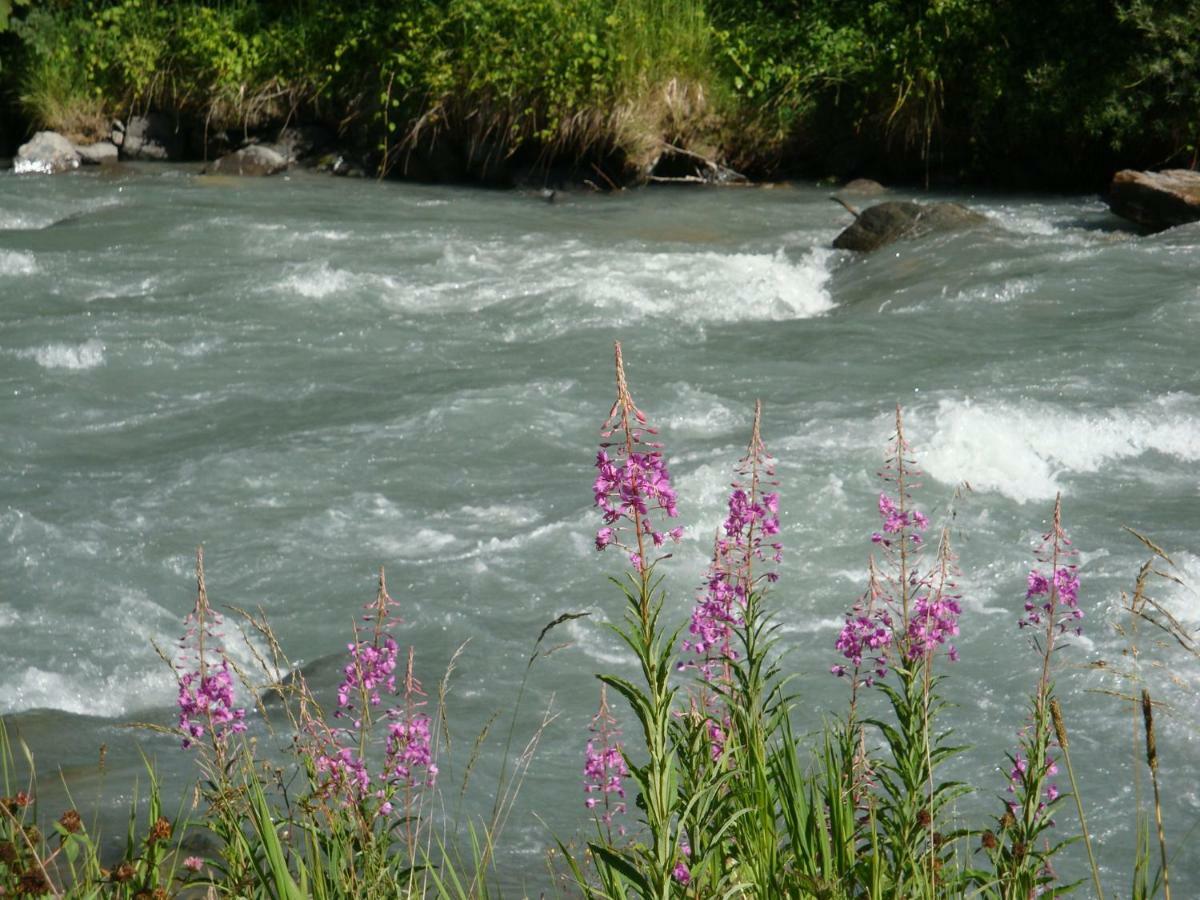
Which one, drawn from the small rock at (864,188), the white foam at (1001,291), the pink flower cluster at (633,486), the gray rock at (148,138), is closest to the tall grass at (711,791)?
the pink flower cluster at (633,486)

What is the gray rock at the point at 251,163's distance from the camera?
17234mm

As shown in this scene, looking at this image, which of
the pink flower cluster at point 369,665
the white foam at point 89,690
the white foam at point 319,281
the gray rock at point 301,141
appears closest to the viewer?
the pink flower cluster at point 369,665

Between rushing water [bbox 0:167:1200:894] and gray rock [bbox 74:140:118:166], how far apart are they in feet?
17.0

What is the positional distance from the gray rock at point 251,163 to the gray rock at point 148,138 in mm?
1356

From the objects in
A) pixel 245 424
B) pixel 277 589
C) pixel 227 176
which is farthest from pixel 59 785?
pixel 227 176

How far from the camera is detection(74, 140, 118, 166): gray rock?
18062 mm

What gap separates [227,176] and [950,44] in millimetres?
8117

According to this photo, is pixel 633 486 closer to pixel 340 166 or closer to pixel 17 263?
pixel 17 263

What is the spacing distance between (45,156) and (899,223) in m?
10.6

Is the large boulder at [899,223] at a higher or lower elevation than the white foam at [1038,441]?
higher

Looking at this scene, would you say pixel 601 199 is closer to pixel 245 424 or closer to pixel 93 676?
pixel 245 424

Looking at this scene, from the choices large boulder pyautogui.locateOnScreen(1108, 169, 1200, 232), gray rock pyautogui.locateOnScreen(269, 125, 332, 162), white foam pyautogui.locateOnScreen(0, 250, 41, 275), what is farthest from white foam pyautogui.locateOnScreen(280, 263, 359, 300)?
gray rock pyautogui.locateOnScreen(269, 125, 332, 162)

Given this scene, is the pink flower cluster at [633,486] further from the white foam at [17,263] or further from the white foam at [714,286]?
the white foam at [17,263]

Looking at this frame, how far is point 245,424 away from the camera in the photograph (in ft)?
26.4
